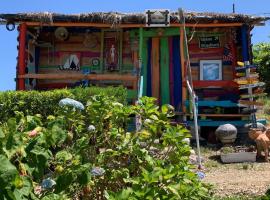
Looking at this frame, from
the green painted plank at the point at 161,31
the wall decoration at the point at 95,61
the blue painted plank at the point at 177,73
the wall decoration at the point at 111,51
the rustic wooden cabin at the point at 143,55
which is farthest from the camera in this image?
the wall decoration at the point at 95,61

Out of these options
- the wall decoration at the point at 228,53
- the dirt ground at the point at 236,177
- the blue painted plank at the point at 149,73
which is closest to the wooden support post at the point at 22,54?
the blue painted plank at the point at 149,73

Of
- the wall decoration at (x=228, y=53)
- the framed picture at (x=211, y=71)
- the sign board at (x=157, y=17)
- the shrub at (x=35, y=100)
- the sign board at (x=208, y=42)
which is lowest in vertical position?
the shrub at (x=35, y=100)

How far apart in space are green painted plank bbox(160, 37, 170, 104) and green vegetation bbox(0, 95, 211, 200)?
26.5 feet

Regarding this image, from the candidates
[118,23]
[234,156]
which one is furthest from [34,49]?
[234,156]

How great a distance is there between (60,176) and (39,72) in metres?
10.3

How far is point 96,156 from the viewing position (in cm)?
405

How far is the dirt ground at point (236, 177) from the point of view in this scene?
22.0 ft

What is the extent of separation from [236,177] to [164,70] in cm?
525

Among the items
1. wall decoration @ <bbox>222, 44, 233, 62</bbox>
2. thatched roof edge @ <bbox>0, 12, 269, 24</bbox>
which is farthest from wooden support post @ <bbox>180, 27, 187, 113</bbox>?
wall decoration @ <bbox>222, 44, 233, 62</bbox>

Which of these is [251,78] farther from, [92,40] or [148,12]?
[92,40]

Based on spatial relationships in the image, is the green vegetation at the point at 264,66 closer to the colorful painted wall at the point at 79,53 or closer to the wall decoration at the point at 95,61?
the colorful painted wall at the point at 79,53

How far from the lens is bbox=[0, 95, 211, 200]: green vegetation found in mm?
2836

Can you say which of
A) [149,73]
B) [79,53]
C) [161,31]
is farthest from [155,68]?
[79,53]

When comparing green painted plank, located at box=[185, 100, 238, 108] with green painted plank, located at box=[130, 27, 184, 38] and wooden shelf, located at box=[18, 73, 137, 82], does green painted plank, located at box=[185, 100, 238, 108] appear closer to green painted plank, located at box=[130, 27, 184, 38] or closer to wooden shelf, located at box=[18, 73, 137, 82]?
wooden shelf, located at box=[18, 73, 137, 82]
